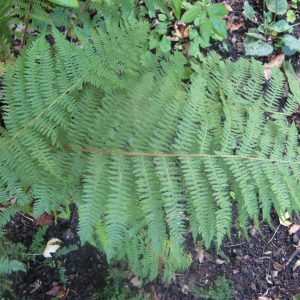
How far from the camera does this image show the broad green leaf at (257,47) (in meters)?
3.75

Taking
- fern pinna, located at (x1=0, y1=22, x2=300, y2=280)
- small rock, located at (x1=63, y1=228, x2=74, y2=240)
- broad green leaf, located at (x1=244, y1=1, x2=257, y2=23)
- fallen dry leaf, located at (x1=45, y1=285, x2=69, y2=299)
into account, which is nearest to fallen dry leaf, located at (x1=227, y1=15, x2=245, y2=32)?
broad green leaf, located at (x1=244, y1=1, x2=257, y2=23)

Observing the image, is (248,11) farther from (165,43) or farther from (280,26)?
(165,43)

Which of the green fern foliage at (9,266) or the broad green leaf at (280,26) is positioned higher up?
the broad green leaf at (280,26)

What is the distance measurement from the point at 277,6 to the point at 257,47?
453mm

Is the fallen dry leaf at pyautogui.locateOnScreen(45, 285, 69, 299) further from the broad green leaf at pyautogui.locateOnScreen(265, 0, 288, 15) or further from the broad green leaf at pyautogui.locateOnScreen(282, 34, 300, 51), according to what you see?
the broad green leaf at pyautogui.locateOnScreen(265, 0, 288, 15)

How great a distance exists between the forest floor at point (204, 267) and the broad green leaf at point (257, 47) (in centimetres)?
8

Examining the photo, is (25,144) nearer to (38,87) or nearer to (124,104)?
(38,87)

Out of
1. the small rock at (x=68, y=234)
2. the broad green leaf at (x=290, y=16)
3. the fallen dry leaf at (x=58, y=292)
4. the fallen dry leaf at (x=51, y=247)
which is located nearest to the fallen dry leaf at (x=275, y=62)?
the broad green leaf at (x=290, y=16)

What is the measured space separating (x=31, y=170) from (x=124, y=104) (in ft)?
1.88

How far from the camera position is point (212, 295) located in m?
3.46

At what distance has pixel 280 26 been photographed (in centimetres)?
382

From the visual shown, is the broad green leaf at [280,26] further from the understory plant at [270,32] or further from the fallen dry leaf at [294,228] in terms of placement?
the fallen dry leaf at [294,228]

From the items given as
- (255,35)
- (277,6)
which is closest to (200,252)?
(255,35)

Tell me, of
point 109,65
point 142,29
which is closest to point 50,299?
point 109,65
